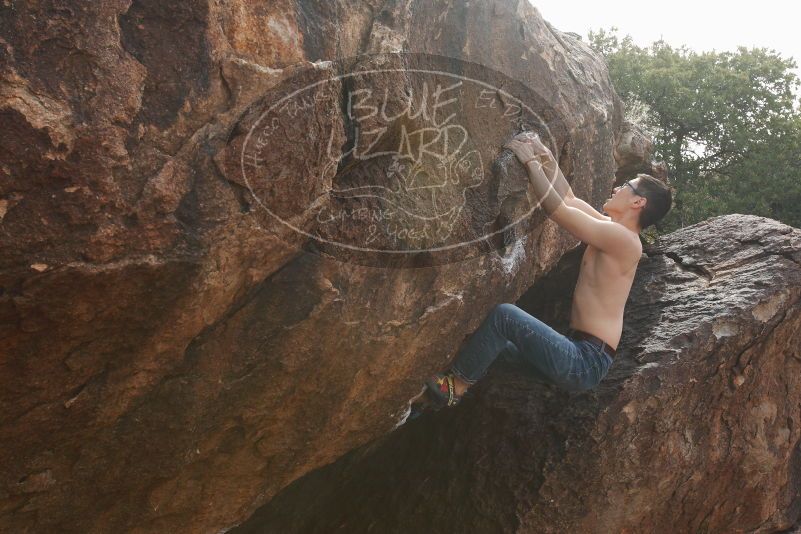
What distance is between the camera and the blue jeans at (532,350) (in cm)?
405

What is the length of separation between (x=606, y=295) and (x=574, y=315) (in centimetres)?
27

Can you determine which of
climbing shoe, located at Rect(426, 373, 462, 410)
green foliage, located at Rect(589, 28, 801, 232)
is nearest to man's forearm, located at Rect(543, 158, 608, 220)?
climbing shoe, located at Rect(426, 373, 462, 410)

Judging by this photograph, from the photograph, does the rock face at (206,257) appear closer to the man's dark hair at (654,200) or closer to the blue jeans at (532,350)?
the blue jeans at (532,350)

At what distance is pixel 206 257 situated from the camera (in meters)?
2.74

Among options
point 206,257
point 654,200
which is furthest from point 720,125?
point 206,257

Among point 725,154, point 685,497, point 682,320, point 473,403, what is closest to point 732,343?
point 682,320

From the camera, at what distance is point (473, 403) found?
4574 mm

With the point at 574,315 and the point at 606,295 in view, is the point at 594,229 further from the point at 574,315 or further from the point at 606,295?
the point at 574,315

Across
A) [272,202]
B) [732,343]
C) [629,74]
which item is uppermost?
[629,74]

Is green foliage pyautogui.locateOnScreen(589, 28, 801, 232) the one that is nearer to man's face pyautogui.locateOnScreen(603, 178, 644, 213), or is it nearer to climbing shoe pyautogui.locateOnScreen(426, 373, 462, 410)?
man's face pyautogui.locateOnScreen(603, 178, 644, 213)

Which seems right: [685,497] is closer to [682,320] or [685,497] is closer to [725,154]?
[682,320]

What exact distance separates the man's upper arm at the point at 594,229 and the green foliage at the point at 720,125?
7.40m

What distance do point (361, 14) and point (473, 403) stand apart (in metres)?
2.68

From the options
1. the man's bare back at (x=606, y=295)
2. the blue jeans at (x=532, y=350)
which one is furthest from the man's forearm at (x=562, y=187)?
the blue jeans at (x=532, y=350)
